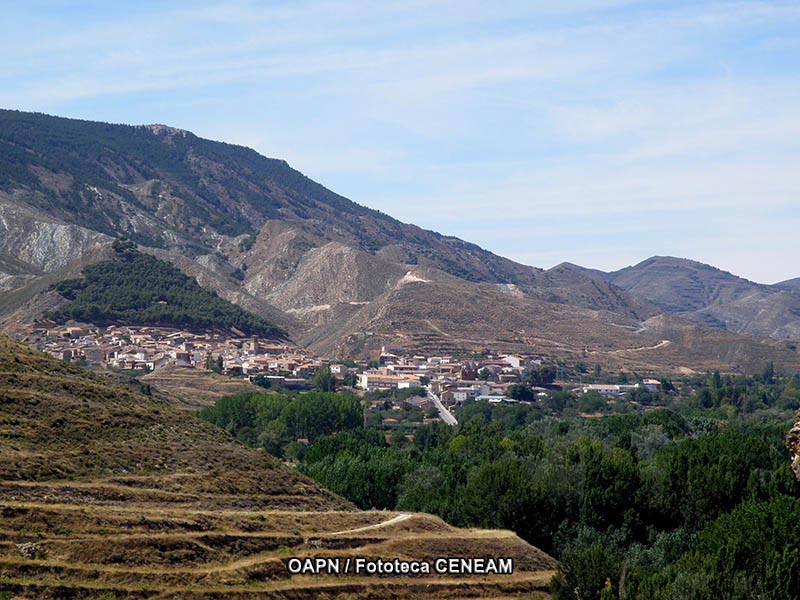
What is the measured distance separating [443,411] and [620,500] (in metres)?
89.5

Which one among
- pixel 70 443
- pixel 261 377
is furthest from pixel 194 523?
pixel 261 377

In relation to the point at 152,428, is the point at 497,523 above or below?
below

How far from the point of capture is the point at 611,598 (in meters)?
39.1

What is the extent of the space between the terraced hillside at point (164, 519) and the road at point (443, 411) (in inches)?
3158

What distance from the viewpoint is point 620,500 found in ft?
200

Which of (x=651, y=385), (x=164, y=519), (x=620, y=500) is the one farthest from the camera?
(x=651, y=385)

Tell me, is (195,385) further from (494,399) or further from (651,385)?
(651,385)

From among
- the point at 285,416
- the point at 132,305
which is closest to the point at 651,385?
the point at 285,416

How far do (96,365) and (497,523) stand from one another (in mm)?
101935

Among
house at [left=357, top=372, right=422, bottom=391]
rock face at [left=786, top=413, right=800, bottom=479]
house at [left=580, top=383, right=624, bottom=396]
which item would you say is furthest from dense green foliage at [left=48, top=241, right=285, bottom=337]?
rock face at [left=786, top=413, right=800, bottom=479]

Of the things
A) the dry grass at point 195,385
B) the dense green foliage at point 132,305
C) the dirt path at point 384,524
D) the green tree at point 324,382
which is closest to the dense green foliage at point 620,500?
the dirt path at point 384,524

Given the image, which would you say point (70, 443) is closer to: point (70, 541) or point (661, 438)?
point (70, 541)

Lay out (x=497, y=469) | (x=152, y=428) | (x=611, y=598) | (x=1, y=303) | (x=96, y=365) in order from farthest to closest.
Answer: (x=1, y=303), (x=96, y=365), (x=497, y=469), (x=152, y=428), (x=611, y=598)

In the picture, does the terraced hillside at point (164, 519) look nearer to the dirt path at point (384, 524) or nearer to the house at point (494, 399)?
the dirt path at point (384, 524)
